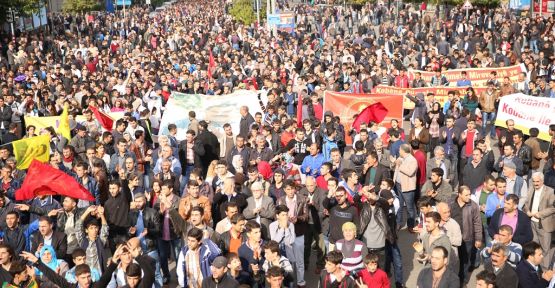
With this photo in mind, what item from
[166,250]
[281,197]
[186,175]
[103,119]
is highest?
[103,119]

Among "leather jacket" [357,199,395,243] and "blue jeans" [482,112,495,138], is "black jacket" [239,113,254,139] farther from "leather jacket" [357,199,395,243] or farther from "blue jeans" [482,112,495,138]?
"leather jacket" [357,199,395,243]

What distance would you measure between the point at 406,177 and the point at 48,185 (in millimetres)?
5052

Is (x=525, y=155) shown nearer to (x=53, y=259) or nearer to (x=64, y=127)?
(x=53, y=259)

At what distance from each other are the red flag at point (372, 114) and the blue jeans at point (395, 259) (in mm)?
5001

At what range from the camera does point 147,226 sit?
31.3ft

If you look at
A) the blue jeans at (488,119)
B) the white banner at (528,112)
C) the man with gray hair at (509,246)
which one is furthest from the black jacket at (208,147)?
the blue jeans at (488,119)

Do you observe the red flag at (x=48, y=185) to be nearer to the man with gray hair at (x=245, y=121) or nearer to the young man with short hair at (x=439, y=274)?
the young man with short hair at (x=439, y=274)

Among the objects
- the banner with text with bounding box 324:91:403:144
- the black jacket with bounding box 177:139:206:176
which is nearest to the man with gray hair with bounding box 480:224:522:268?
the black jacket with bounding box 177:139:206:176

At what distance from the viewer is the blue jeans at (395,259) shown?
9.53 metres

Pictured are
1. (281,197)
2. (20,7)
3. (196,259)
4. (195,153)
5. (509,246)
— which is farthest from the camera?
(20,7)

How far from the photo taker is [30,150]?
12727 mm

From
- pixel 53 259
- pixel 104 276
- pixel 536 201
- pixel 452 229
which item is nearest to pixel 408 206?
pixel 536 201

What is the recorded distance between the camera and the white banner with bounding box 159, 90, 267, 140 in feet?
54.8

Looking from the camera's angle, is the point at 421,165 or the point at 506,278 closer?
the point at 506,278
